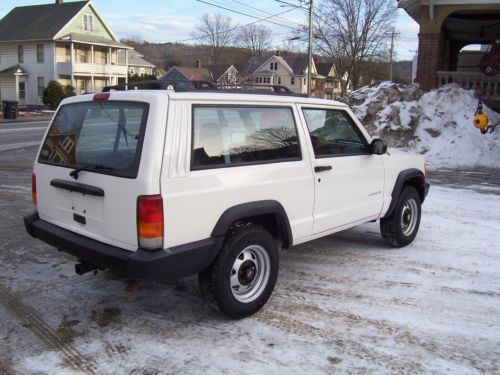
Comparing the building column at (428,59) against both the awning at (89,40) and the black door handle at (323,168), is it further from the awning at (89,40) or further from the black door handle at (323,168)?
the awning at (89,40)

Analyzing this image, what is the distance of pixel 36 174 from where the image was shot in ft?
14.1

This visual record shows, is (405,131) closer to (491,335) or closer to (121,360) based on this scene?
(491,335)

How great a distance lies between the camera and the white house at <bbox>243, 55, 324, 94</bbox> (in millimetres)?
81825

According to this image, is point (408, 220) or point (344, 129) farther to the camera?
point (408, 220)

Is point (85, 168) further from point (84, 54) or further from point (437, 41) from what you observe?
point (84, 54)

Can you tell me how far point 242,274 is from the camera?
Answer: 3953 millimetres

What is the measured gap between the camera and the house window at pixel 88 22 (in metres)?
46.1

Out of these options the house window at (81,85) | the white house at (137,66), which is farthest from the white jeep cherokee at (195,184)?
the white house at (137,66)

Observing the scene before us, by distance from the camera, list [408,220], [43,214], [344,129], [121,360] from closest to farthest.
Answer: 1. [121,360]
2. [43,214]
3. [344,129]
4. [408,220]

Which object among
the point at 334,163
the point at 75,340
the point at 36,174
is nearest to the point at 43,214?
the point at 36,174

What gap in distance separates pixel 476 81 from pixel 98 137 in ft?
47.3

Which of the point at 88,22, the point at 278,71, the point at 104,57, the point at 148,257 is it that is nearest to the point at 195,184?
the point at 148,257

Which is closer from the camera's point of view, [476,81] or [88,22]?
[476,81]

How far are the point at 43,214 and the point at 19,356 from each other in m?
1.28
